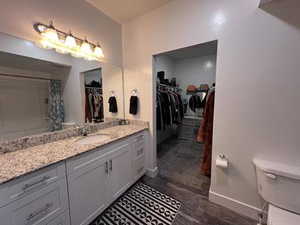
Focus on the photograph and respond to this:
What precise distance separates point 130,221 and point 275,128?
1.77 m

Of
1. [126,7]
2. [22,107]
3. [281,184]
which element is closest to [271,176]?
[281,184]

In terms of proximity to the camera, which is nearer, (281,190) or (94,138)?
(281,190)

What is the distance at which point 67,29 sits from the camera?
1558 millimetres

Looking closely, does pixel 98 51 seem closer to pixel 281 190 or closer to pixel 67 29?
pixel 67 29

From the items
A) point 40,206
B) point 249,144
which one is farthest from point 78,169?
point 249,144

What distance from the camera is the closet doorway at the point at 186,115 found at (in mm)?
2016

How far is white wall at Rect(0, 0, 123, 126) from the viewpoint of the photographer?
1200 mm

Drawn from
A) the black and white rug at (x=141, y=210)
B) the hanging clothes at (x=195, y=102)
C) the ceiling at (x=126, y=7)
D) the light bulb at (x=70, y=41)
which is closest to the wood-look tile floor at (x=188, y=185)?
the black and white rug at (x=141, y=210)

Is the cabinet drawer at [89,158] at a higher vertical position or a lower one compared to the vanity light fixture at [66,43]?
lower

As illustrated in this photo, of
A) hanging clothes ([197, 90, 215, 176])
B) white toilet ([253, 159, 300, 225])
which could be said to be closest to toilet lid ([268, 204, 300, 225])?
white toilet ([253, 159, 300, 225])

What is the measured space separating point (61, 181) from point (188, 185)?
5.62ft

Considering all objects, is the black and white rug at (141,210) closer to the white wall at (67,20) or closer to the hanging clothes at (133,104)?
the hanging clothes at (133,104)

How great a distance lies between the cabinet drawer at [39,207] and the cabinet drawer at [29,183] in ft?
0.11

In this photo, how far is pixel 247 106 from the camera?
1.35m
